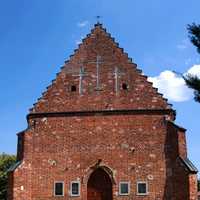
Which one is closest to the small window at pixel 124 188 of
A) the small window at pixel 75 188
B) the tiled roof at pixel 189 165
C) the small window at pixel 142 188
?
the small window at pixel 142 188

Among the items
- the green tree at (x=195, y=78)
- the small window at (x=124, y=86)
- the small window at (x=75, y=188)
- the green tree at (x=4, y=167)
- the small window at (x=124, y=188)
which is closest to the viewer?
the green tree at (x=195, y=78)

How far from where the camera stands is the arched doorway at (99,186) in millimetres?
25562

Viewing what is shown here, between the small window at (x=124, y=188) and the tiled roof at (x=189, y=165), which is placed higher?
the tiled roof at (x=189, y=165)

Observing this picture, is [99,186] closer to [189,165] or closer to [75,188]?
[75,188]

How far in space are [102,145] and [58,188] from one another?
124 inches

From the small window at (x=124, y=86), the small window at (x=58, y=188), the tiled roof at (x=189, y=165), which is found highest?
the small window at (x=124, y=86)

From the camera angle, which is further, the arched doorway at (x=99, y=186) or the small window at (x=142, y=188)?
the arched doorway at (x=99, y=186)

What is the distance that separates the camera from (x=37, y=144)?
26016 millimetres

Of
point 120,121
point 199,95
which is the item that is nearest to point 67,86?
point 120,121

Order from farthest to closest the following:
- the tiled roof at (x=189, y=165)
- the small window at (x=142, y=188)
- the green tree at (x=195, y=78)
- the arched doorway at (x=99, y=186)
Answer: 1. the arched doorway at (x=99, y=186)
2. the small window at (x=142, y=188)
3. the tiled roof at (x=189, y=165)
4. the green tree at (x=195, y=78)

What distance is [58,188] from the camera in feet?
83.5

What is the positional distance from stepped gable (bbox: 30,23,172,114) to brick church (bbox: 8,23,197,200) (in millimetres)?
54

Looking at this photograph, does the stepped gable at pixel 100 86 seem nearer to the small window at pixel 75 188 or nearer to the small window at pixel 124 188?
the small window at pixel 75 188

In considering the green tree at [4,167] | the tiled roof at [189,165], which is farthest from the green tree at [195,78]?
the green tree at [4,167]
